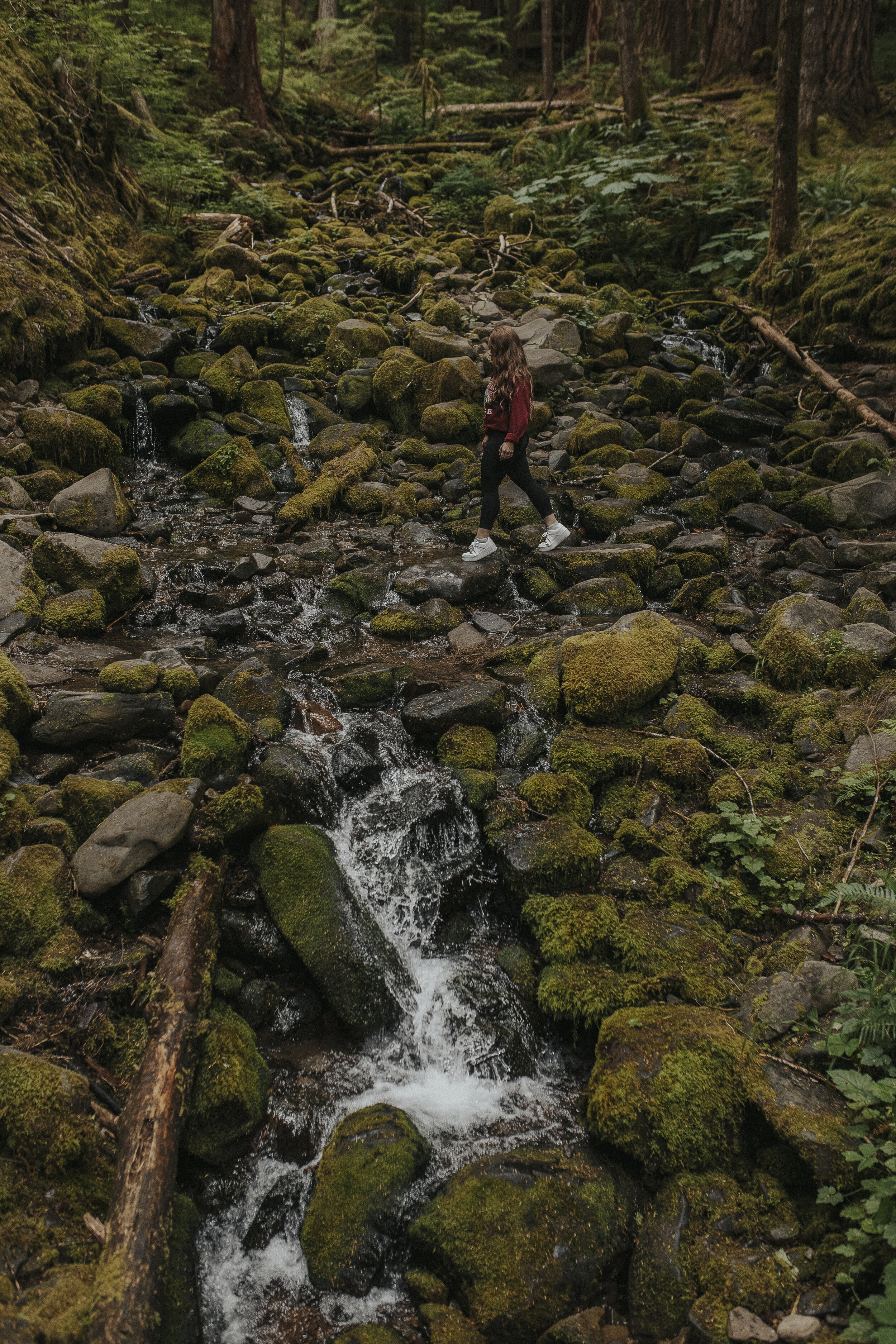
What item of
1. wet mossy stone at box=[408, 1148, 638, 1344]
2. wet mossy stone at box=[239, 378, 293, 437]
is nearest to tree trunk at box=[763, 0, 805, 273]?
wet mossy stone at box=[239, 378, 293, 437]

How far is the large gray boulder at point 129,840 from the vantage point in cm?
387

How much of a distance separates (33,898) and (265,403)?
8271 mm

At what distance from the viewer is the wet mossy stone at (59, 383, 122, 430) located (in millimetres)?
8602

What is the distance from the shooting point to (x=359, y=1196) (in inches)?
124

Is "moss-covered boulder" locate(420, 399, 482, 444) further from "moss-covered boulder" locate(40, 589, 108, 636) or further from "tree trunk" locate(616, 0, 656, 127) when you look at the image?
"tree trunk" locate(616, 0, 656, 127)

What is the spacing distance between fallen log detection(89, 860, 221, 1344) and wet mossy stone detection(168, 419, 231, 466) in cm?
688

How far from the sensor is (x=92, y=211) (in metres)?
11.9

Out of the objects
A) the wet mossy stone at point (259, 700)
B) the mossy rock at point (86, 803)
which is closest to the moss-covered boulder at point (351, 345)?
the wet mossy stone at point (259, 700)

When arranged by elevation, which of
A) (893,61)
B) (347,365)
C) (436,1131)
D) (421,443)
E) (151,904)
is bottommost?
(436,1131)

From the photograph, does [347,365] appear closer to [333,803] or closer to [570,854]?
[333,803]

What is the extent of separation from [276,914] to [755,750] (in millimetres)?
3361

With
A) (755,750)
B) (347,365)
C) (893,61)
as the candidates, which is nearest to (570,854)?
(755,750)

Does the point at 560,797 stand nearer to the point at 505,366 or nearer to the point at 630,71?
the point at 505,366

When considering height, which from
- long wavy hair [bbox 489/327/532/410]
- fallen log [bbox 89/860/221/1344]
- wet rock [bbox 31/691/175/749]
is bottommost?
fallen log [bbox 89/860/221/1344]
